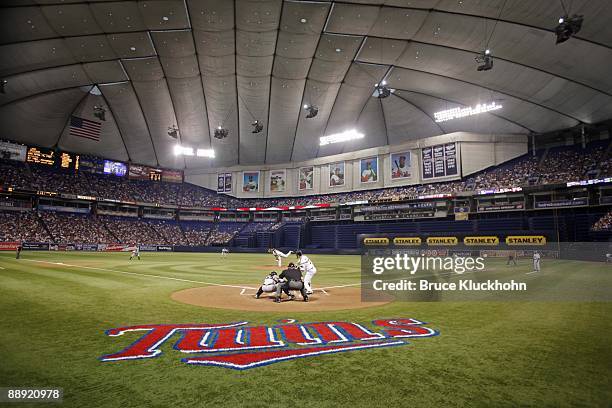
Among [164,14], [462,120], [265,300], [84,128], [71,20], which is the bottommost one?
[265,300]

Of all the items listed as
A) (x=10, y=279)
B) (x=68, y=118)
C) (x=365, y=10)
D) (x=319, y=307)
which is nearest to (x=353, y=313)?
(x=319, y=307)

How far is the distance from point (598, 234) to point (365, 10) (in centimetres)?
3476

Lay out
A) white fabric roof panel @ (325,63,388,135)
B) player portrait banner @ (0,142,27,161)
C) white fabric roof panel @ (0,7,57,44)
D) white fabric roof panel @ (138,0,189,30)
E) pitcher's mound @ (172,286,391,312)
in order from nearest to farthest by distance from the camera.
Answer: pitcher's mound @ (172,286,391,312) < white fabric roof panel @ (0,7,57,44) < white fabric roof panel @ (138,0,189,30) < white fabric roof panel @ (325,63,388,135) < player portrait banner @ (0,142,27,161)

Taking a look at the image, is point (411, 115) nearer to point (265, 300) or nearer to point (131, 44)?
point (131, 44)

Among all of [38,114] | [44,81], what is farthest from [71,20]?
[38,114]

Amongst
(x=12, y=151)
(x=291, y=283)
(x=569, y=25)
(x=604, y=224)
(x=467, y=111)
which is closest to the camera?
(x=291, y=283)

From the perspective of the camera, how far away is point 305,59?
128 ft

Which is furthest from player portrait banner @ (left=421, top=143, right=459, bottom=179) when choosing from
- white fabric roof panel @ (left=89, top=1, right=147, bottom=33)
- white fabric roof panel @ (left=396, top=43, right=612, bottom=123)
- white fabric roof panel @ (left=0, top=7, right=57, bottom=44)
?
white fabric roof panel @ (left=0, top=7, right=57, bottom=44)

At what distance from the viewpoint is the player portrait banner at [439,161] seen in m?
46.9

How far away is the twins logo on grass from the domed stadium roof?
1213 inches

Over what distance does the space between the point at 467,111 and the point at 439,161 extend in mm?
10509

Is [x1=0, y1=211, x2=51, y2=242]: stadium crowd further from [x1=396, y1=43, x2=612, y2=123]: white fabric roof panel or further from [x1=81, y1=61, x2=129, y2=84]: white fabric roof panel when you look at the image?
[x1=396, y1=43, x2=612, y2=123]: white fabric roof panel

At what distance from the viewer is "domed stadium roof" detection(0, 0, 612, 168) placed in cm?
2866

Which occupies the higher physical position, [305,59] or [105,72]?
[305,59]
